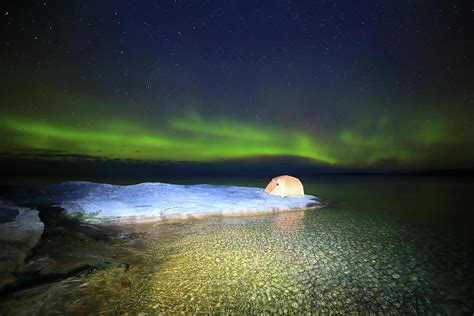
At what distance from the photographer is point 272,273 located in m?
8.24

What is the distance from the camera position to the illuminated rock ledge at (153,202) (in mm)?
15828

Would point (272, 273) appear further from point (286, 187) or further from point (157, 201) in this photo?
point (286, 187)

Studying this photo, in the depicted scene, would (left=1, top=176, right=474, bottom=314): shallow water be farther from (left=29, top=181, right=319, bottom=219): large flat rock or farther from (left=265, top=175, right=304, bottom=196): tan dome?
(left=265, top=175, right=304, bottom=196): tan dome

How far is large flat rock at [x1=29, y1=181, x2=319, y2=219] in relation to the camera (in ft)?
53.5

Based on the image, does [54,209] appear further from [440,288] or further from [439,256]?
[439,256]

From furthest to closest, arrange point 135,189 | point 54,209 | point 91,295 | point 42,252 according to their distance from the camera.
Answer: point 135,189 → point 54,209 → point 42,252 → point 91,295

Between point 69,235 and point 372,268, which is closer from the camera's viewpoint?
point 372,268

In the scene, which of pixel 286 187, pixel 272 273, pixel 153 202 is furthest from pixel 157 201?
pixel 272 273

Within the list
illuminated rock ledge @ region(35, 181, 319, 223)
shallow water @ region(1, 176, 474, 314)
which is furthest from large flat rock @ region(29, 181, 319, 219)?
shallow water @ region(1, 176, 474, 314)

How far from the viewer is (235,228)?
46.7ft

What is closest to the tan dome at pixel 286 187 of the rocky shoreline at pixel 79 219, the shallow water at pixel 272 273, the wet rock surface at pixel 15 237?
the rocky shoreline at pixel 79 219

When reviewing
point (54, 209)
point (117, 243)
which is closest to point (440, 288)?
point (117, 243)

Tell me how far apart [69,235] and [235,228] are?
26.5 ft

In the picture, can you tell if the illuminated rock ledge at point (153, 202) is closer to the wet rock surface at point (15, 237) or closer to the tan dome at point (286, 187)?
the tan dome at point (286, 187)
